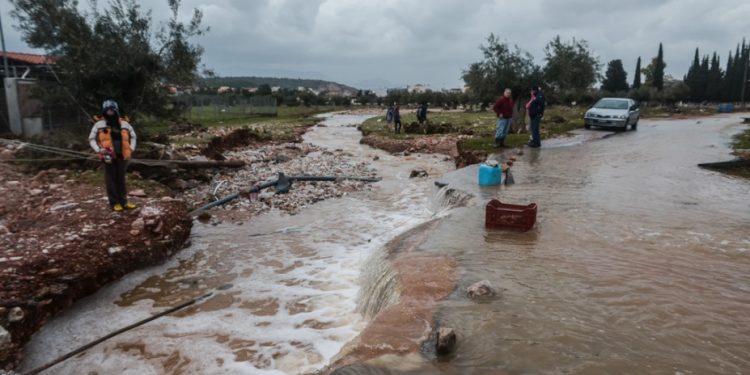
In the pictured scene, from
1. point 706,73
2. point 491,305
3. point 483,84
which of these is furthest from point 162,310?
point 706,73

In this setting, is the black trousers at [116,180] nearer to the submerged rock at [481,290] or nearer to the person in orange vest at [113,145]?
the person in orange vest at [113,145]

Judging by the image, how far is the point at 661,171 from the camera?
11562 millimetres

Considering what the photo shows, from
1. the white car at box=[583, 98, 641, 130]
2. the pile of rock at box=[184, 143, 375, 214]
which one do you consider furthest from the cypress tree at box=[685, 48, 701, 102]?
the pile of rock at box=[184, 143, 375, 214]

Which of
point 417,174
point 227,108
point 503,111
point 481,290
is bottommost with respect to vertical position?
point 417,174

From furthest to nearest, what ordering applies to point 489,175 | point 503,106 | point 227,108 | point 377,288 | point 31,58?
point 227,108 → point 31,58 → point 503,106 → point 489,175 → point 377,288

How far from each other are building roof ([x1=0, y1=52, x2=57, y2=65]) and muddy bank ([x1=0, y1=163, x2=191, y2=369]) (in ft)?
22.6

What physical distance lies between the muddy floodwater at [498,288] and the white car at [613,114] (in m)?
11.9

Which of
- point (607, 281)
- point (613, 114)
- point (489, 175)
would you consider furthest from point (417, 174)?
point (613, 114)

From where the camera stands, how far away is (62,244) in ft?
23.1

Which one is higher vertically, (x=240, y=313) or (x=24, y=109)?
(x=24, y=109)

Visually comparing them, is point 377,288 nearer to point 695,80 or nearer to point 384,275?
point 384,275

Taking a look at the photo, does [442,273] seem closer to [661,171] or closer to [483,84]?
[661,171]

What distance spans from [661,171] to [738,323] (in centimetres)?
849

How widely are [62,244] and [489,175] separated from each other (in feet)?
26.1
